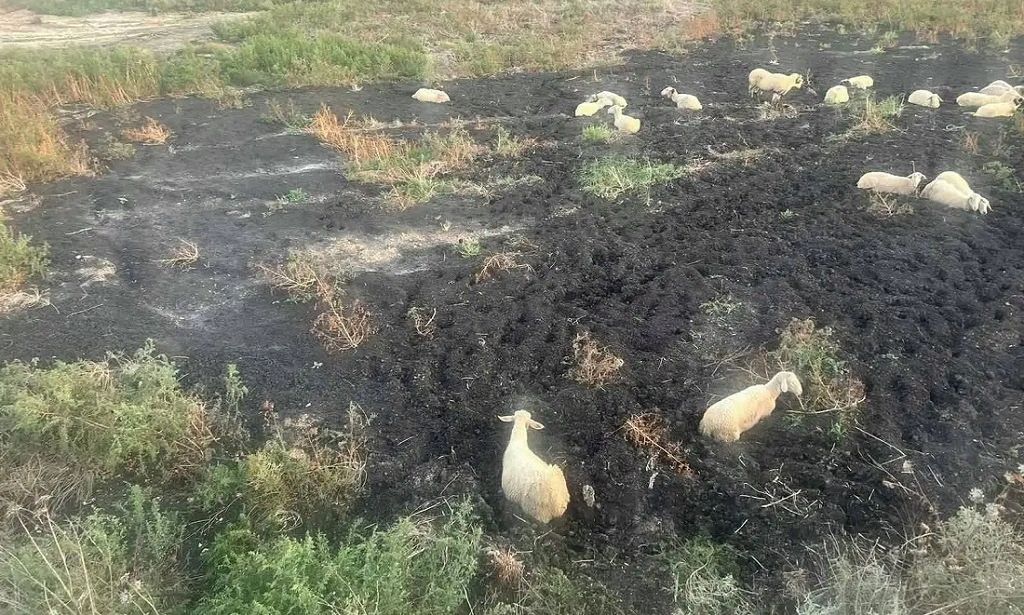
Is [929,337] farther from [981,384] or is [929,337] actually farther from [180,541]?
[180,541]

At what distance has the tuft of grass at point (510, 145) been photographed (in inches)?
338

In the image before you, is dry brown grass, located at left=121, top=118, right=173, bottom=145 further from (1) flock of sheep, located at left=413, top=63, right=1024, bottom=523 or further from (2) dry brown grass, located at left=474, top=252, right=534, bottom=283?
(2) dry brown grass, located at left=474, top=252, right=534, bottom=283

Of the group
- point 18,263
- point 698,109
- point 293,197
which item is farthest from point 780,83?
point 18,263

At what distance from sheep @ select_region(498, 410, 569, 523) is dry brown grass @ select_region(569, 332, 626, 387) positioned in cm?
94

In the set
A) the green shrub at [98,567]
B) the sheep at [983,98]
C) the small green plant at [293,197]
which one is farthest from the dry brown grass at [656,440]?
the sheep at [983,98]

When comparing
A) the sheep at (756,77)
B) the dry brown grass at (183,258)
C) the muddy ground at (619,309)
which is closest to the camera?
the muddy ground at (619,309)

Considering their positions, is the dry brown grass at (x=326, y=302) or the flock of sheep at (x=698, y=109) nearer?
the flock of sheep at (x=698, y=109)

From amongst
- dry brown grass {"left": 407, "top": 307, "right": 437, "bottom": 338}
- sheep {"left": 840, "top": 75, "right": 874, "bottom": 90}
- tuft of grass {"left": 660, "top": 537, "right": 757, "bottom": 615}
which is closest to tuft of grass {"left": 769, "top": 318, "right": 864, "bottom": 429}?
tuft of grass {"left": 660, "top": 537, "right": 757, "bottom": 615}

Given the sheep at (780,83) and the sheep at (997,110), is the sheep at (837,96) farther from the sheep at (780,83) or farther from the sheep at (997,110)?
the sheep at (997,110)

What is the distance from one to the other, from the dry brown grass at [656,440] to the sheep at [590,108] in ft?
20.9

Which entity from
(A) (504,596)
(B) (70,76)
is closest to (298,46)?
(B) (70,76)

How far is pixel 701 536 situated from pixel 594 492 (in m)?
0.65

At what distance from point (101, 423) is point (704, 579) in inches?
148

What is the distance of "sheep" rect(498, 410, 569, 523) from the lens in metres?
3.77
